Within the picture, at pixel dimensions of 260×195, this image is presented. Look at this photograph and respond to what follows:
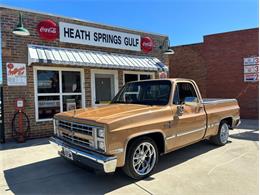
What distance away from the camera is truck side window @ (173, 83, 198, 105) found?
5.18 m

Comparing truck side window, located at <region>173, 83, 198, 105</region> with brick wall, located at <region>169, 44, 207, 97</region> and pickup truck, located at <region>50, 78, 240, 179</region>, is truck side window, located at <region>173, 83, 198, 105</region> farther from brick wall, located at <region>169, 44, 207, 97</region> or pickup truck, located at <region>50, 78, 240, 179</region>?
brick wall, located at <region>169, 44, 207, 97</region>

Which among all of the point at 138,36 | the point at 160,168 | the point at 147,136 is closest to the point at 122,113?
the point at 147,136

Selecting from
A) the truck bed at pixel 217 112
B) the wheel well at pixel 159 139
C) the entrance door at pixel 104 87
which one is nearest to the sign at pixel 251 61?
the truck bed at pixel 217 112

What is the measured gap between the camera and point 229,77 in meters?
13.0

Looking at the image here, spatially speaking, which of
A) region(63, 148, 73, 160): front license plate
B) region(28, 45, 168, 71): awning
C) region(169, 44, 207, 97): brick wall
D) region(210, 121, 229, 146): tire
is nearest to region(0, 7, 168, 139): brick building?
region(28, 45, 168, 71): awning

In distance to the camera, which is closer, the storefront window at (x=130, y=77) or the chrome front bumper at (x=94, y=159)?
the chrome front bumper at (x=94, y=159)

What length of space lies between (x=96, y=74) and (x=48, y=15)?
2.88m

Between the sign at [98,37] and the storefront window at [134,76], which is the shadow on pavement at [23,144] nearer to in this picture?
the sign at [98,37]

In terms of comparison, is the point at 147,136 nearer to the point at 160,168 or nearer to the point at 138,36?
the point at 160,168

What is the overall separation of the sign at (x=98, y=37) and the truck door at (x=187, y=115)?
17.3 ft

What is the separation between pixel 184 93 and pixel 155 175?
6.51 feet

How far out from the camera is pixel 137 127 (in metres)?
4.17

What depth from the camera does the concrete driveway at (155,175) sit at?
3.99 meters

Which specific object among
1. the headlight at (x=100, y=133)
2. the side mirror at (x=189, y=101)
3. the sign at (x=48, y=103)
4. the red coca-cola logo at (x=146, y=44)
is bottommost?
the headlight at (x=100, y=133)
